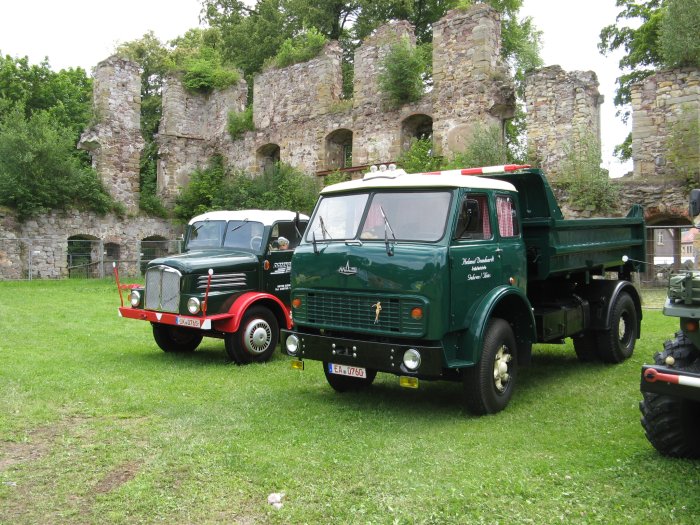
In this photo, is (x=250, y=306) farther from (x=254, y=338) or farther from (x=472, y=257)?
(x=472, y=257)

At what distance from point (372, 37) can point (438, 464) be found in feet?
70.2

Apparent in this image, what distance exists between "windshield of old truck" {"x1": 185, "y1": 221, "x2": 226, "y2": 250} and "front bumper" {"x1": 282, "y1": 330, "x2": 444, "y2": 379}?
4.09 m

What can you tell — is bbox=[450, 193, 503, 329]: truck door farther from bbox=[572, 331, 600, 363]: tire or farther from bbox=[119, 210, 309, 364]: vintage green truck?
bbox=[119, 210, 309, 364]: vintage green truck

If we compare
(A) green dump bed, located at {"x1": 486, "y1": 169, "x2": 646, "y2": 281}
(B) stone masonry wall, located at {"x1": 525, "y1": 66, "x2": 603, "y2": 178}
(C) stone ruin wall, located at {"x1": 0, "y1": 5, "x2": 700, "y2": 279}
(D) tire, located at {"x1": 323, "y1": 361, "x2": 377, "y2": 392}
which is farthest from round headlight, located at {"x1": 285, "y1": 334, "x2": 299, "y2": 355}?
(B) stone masonry wall, located at {"x1": 525, "y1": 66, "x2": 603, "y2": 178}

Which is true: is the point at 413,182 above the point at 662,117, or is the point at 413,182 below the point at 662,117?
below

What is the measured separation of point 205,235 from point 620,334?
657 centimetres

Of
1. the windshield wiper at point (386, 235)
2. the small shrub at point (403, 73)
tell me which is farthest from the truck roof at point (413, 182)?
the small shrub at point (403, 73)

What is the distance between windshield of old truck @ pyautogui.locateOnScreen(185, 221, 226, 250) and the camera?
10461mm

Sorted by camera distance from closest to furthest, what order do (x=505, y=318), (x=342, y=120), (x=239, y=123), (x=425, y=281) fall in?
(x=425, y=281)
(x=505, y=318)
(x=342, y=120)
(x=239, y=123)

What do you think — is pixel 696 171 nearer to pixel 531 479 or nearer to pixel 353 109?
pixel 353 109

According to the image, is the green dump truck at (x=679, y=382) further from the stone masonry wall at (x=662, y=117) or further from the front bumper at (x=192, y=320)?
the stone masonry wall at (x=662, y=117)

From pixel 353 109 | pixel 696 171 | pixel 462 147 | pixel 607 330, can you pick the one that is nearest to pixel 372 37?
pixel 353 109

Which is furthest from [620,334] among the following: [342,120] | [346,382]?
[342,120]

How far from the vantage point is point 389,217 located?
6.62 meters
